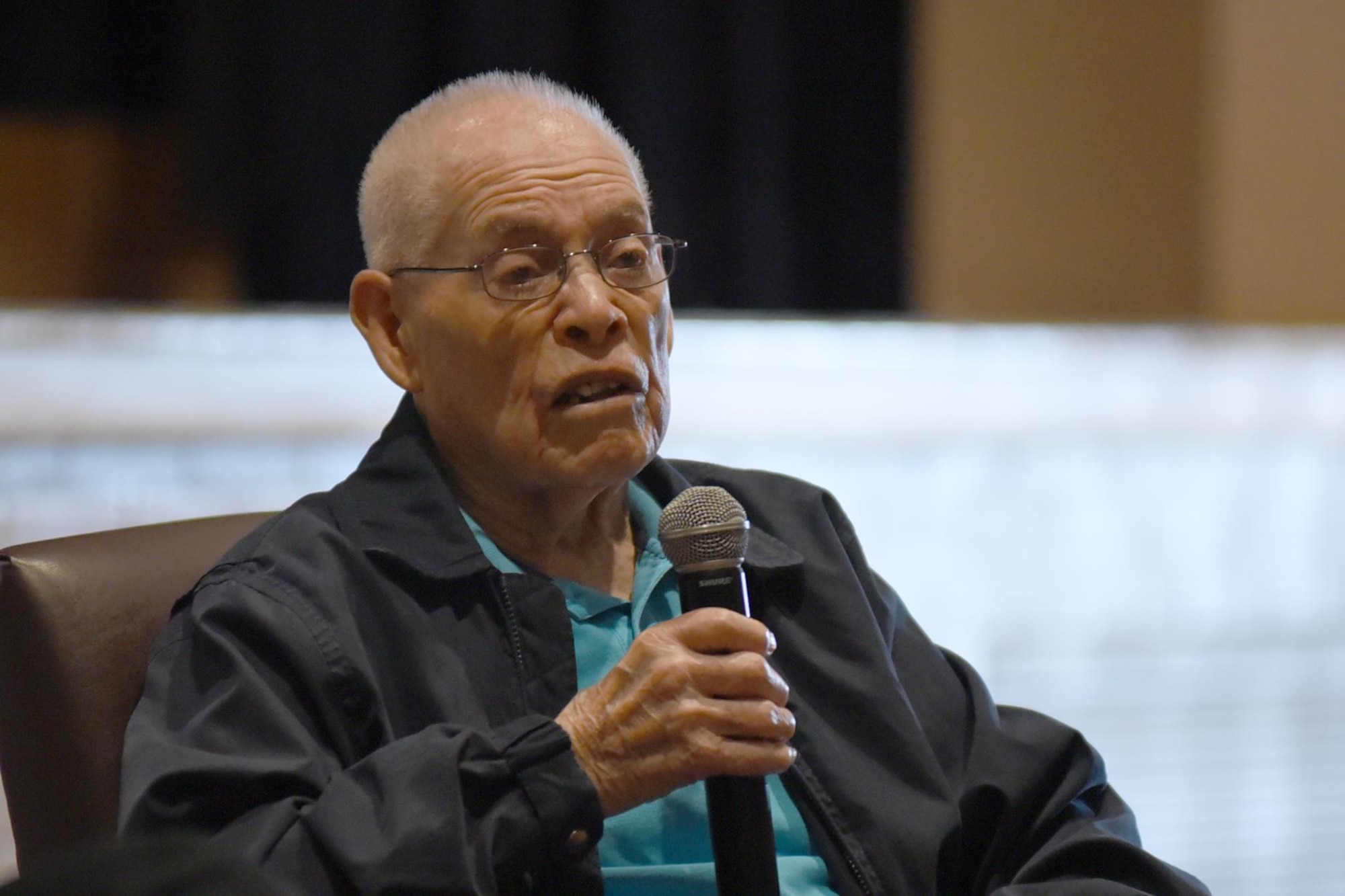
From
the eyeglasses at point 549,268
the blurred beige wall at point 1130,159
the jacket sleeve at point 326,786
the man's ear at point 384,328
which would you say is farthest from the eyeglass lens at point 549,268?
the blurred beige wall at point 1130,159

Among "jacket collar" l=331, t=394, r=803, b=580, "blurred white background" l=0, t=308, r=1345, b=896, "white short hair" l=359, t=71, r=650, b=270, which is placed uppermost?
"white short hair" l=359, t=71, r=650, b=270

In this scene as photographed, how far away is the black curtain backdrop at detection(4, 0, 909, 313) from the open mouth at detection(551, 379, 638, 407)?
2127mm

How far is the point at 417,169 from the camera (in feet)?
4.58

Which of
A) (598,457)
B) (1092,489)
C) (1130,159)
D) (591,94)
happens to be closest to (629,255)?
(598,457)

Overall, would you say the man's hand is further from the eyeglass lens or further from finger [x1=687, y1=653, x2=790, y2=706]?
the eyeglass lens

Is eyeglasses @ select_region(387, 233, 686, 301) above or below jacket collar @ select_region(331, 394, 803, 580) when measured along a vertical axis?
above

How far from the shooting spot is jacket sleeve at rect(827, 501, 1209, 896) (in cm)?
129

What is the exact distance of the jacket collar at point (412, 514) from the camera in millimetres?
1264

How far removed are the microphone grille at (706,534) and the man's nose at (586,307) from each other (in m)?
0.30

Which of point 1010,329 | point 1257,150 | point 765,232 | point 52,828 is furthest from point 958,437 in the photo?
point 52,828

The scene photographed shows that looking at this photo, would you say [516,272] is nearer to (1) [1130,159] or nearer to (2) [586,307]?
(2) [586,307]

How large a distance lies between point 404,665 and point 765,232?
8.66ft

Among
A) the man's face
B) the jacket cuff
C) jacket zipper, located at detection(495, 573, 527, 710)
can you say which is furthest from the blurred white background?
the jacket cuff

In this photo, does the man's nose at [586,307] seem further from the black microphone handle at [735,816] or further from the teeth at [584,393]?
the black microphone handle at [735,816]
